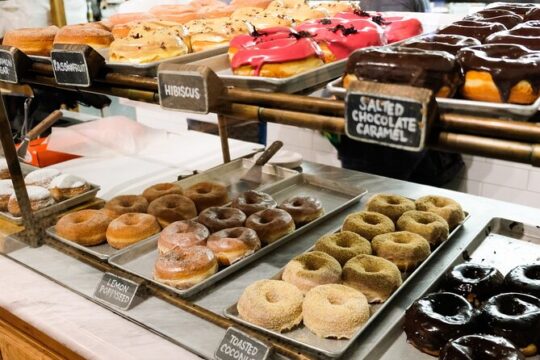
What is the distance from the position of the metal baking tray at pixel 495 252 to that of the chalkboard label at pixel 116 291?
2.08ft

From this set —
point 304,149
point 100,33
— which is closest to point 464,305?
point 100,33

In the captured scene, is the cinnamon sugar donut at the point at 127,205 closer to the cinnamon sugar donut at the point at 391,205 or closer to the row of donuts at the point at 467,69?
the cinnamon sugar donut at the point at 391,205

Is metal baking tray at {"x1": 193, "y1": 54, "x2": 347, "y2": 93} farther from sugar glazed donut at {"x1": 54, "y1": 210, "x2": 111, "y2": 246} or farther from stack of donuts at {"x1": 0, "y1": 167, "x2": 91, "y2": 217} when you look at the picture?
stack of donuts at {"x1": 0, "y1": 167, "x2": 91, "y2": 217}

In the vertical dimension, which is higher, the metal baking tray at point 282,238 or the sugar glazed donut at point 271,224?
the sugar glazed donut at point 271,224

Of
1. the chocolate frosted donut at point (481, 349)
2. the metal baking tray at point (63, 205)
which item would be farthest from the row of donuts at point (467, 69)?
the metal baking tray at point (63, 205)

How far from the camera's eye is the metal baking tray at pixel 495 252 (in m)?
1.21

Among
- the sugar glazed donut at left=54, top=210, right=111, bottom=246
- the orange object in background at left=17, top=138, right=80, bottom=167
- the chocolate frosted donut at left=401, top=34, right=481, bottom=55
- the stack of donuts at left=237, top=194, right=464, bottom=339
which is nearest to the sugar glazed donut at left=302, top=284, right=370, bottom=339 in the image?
the stack of donuts at left=237, top=194, right=464, bottom=339

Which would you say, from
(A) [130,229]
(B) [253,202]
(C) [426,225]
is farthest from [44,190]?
(C) [426,225]

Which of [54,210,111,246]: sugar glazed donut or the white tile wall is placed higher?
[54,210,111,246]: sugar glazed donut

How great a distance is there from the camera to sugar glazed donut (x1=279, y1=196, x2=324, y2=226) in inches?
66.9

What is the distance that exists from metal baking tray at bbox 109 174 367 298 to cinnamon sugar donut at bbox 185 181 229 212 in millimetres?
159

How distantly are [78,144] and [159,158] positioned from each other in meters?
0.40

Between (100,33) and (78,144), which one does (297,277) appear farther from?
(78,144)

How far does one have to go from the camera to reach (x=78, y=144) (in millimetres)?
2578
